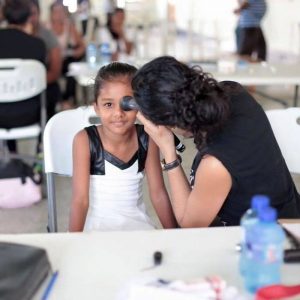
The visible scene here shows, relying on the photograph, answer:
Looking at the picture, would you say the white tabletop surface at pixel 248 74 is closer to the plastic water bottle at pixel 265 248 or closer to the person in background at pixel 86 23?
the person in background at pixel 86 23

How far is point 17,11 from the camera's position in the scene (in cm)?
304

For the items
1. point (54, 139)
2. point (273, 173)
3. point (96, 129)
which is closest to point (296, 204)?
point (273, 173)

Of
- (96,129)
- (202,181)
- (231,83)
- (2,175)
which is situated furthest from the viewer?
(2,175)

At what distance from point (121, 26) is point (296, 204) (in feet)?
12.2

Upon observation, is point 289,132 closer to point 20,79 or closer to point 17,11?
point 20,79

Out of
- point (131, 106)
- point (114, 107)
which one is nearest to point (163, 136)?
point (131, 106)

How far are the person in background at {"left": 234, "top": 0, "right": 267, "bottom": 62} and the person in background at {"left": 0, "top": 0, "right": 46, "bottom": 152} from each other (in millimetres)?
2813

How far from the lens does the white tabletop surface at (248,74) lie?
10.1 ft

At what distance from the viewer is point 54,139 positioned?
1.63 m

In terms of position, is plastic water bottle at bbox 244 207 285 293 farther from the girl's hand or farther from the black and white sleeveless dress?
the black and white sleeveless dress

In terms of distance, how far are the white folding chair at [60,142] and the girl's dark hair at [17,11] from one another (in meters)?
1.57

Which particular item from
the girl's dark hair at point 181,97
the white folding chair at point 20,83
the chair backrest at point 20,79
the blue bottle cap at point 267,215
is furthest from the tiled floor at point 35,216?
the blue bottle cap at point 267,215

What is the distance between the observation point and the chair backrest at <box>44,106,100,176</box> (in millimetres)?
1577

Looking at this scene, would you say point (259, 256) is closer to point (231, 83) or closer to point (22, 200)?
point (231, 83)
